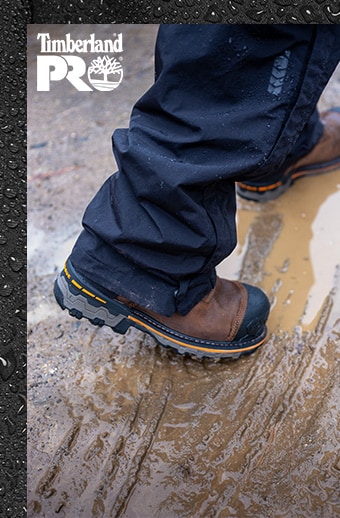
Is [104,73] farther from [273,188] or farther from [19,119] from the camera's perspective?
[273,188]

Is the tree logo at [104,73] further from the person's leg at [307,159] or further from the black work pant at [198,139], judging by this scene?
the person's leg at [307,159]

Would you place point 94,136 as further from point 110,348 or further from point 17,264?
point 17,264

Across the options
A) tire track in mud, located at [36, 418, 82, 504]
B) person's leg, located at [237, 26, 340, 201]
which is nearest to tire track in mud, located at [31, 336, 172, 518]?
tire track in mud, located at [36, 418, 82, 504]

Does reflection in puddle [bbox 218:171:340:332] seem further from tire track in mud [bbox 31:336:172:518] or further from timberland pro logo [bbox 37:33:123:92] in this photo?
timberland pro logo [bbox 37:33:123:92]

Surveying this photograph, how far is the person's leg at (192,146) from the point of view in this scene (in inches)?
33.4

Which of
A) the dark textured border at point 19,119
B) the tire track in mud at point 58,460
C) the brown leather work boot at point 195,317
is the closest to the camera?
the dark textured border at point 19,119

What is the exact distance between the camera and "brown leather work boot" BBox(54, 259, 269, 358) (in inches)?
39.4

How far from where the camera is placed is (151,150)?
890mm

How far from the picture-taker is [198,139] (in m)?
0.87

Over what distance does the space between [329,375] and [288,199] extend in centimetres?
46

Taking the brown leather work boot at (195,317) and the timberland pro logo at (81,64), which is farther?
the brown leather work boot at (195,317)

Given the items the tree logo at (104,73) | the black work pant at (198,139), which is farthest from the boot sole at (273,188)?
the tree logo at (104,73)

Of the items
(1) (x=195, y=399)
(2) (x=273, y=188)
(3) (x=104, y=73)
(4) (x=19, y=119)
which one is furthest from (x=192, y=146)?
(2) (x=273, y=188)

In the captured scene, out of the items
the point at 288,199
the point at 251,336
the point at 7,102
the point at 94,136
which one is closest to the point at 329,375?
the point at 251,336
